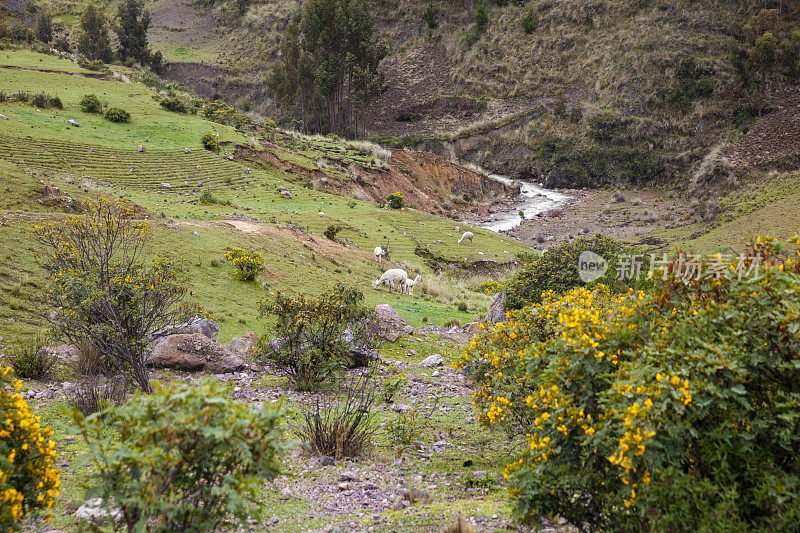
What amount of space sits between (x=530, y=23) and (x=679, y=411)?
3005 inches

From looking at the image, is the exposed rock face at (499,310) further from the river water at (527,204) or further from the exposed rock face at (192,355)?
the river water at (527,204)

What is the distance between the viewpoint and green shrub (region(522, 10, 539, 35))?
6844 cm

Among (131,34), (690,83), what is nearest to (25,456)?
(690,83)

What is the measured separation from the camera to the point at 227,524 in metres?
2.82

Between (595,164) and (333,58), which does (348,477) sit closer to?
(333,58)

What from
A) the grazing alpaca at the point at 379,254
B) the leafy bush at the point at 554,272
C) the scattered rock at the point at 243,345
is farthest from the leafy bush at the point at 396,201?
the scattered rock at the point at 243,345

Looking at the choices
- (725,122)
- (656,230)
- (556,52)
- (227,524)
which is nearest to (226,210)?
(227,524)

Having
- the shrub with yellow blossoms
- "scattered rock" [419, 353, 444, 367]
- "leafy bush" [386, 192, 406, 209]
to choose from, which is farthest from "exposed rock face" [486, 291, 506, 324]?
"leafy bush" [386, 192, 406, 209]

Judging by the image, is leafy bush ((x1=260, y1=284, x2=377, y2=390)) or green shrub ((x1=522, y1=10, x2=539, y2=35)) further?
green shrub ((x1=522, y1=10, x2=539, y2=35))

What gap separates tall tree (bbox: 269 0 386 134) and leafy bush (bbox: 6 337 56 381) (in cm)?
4751

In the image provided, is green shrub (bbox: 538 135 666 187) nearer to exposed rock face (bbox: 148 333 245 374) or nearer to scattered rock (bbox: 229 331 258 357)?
scattered rock (bbox: 229 331 258 357)

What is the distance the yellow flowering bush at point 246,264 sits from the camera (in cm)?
1357

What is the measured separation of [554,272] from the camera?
1065cm

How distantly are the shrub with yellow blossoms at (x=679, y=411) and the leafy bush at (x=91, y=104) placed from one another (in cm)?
→ 3529
